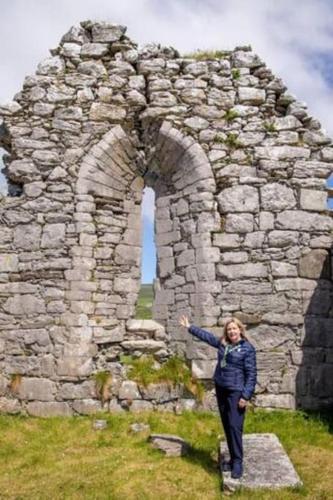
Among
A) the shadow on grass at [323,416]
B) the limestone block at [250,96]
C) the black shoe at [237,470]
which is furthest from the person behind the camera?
the limestone block at [250,96]

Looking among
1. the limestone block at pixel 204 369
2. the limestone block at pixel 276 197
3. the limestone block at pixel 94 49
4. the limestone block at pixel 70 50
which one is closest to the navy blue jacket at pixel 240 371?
the limestone block at pixel 204 369

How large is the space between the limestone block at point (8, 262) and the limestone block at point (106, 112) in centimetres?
286

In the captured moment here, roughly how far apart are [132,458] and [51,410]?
2.27 m

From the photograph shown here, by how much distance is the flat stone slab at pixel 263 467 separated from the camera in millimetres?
5316

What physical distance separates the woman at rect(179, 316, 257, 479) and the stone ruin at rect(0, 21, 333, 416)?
2530 mm

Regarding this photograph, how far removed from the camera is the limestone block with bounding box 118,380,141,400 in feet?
27.7

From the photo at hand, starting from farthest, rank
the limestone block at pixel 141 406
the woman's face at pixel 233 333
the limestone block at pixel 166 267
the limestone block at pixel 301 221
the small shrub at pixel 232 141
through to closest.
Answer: the limestone block at pixel 166 267 < the small shrub at pixel 232 141 < the limestone block at pixel 301 221 < the limestone block at pixel 141 406 < the woman's face at pixel 233 333

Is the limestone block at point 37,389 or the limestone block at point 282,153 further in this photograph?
the limestone block at point 282,153

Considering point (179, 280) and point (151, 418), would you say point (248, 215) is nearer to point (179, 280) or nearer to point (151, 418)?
point (179, 280)

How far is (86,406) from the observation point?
8.33m

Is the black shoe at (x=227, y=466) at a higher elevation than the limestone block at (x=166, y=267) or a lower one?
lower

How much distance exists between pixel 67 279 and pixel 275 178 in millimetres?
3991

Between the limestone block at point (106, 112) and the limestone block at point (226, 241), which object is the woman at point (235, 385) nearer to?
the limestone block at point (226, 241)

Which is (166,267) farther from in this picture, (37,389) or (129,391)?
(37,389)
